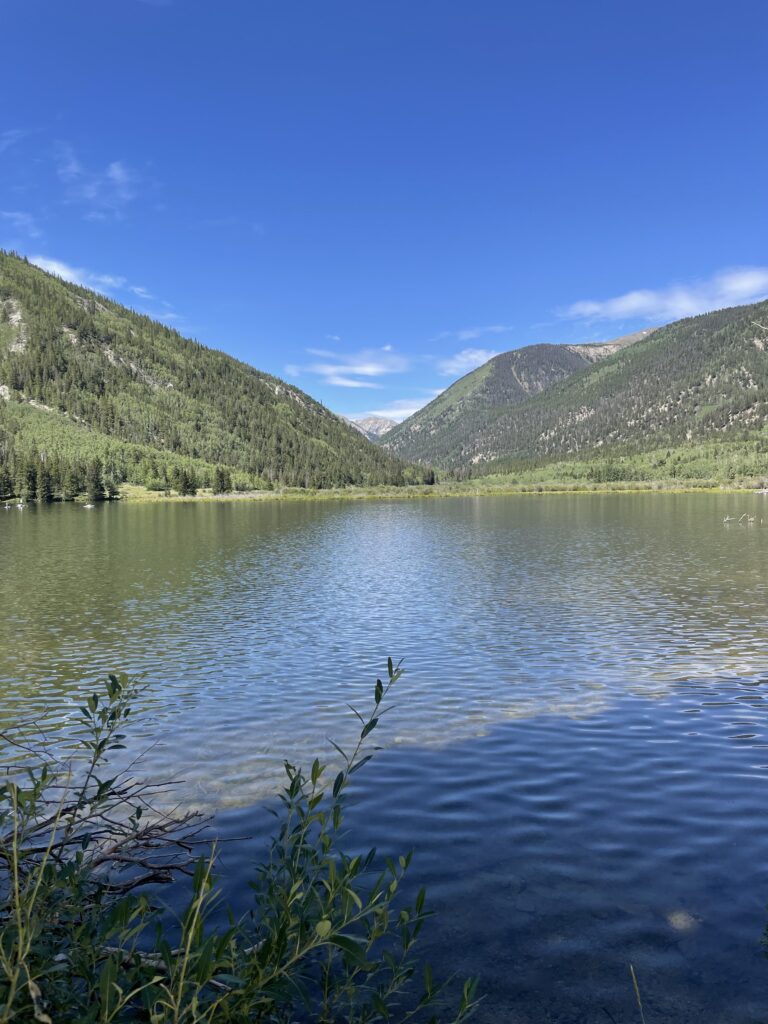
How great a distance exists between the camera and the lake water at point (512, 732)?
865cm

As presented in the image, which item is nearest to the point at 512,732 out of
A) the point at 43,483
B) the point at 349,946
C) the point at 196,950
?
the point at 196,950

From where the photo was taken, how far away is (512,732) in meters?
17.1

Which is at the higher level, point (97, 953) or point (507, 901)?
point (97, 953)

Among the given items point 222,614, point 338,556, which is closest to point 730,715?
point 222,614

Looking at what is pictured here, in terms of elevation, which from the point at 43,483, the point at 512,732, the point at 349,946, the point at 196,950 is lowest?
the point at 512,732

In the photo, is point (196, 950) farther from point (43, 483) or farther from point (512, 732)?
point (43, 483)

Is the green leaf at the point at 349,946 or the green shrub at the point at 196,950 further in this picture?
the green leaf at the point at 349,946

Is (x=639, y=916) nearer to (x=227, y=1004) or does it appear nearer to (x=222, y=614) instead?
(x=227, y=1004)

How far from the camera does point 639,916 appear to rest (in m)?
9.23

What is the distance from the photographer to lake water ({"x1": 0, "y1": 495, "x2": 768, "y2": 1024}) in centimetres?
865

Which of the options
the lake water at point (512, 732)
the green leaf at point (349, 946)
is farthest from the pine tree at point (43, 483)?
the green leaf at point (349, 946)

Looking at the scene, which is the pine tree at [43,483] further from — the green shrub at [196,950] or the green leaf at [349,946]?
the green leaf at [349,946]

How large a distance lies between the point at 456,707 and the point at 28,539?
69741mm

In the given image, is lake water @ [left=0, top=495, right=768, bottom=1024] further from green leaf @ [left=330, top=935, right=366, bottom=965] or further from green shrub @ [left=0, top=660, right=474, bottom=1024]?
green leaf @ [left=330, top=935, right=366, bottom=965]
